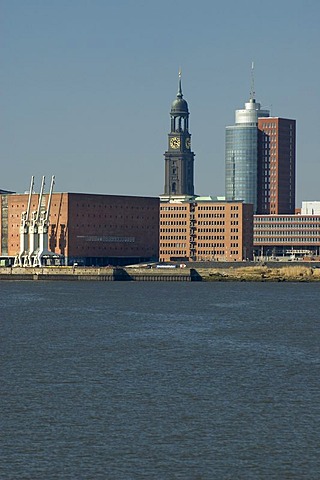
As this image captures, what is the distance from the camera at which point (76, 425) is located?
170ft

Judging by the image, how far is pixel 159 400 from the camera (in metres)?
58.2

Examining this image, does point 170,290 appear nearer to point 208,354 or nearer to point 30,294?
point 30,294

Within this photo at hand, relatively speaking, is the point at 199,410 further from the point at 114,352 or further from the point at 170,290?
the point at 170,290

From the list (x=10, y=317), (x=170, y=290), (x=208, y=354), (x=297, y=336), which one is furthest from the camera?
(x=170, y=290)

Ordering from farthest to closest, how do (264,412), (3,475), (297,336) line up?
(297,336) < (264,412) < (3,475)

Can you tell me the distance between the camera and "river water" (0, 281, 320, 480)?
45.5 metres

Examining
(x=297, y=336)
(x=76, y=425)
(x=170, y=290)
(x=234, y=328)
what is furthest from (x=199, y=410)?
(x=170, y=290)

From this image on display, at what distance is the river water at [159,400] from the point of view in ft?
149

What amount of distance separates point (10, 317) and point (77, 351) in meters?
37.2

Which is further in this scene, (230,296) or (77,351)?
(230,296)

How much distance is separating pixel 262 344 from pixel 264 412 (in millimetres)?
32575

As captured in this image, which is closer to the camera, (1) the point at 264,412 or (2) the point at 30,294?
(1) the point at 264,412

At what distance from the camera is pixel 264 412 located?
55.2m

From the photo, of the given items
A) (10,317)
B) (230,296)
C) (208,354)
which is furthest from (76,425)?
(230,296)
